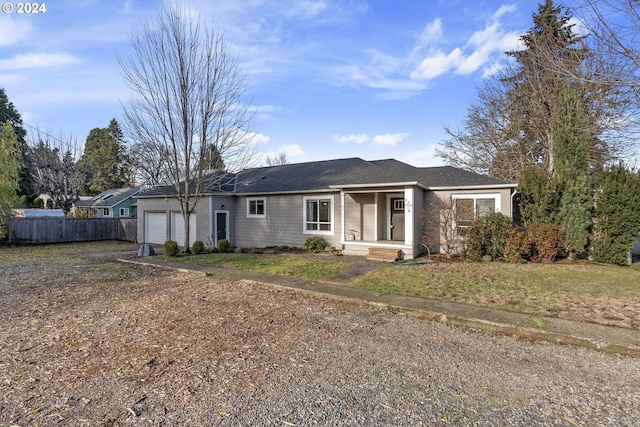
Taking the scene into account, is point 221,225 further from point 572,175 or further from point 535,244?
point 572,175

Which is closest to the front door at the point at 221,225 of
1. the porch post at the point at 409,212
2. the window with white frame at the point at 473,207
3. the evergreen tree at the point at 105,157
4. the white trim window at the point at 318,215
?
the white trim window at the point at 318,215

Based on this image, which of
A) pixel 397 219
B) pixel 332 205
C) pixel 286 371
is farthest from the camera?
pixel 332 205

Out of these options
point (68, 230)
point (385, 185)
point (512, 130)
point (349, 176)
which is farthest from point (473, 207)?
point (68, 230)

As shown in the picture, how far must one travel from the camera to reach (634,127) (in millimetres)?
6520

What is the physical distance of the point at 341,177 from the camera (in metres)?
15.1

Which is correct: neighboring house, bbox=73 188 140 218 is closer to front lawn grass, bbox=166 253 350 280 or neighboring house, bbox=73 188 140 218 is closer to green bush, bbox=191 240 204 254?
green bush, bbox=191 240 204 254

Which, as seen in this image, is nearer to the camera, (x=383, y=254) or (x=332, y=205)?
(x=383, y=254)

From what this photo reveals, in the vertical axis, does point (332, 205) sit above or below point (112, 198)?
below

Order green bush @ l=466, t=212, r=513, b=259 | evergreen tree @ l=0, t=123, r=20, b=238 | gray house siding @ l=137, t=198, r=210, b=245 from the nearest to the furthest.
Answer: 1. green bush @ l=466, t=212, r=513, b=259
2. gray house siding @ l=137, t=198, r=210, b=245
3. evergreen tree @ l=0, t=123, r=20, b=238

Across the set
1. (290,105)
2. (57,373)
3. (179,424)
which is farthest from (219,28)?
(179,424)

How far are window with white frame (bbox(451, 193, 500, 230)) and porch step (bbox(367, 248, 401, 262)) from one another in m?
2.35

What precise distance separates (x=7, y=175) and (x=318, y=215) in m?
15.5

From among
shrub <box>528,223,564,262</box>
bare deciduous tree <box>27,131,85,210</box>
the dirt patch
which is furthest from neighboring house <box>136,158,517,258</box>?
bare deciduous tree <box>27,131,85,210</box>

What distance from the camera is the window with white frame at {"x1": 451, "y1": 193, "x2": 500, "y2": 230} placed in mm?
11359
